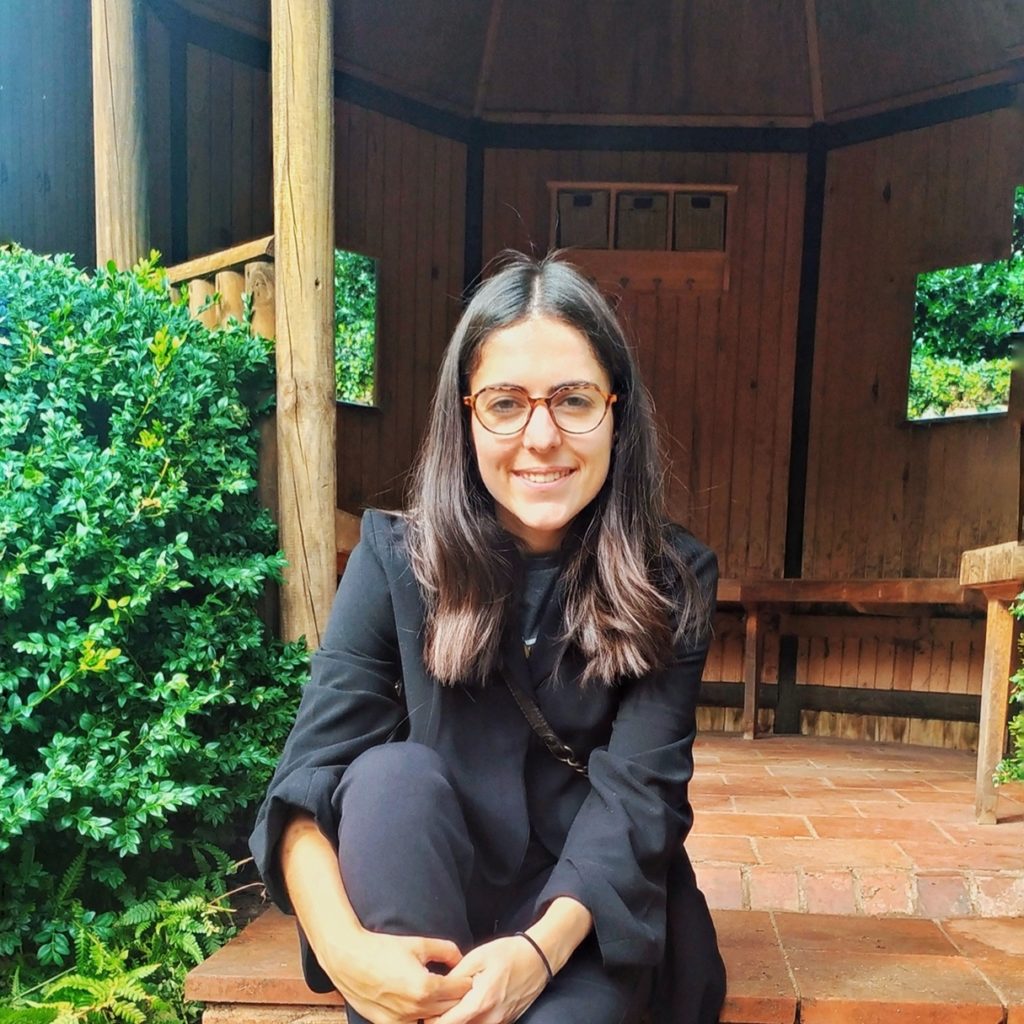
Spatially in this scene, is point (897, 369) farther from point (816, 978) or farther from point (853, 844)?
point (816, 978)

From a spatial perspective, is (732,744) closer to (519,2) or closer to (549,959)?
(549,959)

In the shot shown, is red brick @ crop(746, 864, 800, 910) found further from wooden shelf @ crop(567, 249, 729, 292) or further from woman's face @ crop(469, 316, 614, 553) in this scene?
wooden shelf @ crop(567, 249, 729, 292)

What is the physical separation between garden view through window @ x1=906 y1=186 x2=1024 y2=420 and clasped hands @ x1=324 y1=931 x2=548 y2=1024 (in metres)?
4.76

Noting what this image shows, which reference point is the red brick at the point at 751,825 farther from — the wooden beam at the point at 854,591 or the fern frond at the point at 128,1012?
the wooden beam at the point at 854,591

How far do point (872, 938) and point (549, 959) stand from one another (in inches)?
46.2

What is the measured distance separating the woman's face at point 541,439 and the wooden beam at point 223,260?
1.24m

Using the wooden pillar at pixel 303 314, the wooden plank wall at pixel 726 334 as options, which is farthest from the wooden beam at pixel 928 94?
the wooden pillar at pixel 303 314

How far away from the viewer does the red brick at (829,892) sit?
6.82ft

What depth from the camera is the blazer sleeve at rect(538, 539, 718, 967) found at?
114cm

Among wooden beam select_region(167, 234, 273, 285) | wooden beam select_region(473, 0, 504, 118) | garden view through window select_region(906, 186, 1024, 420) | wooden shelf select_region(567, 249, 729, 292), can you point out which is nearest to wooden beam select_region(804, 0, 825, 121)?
wooden shelf select_region(567, 249, 729, 292)

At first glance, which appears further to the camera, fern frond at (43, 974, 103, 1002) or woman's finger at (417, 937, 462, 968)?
fern frond at (43, 974, 103, 1002)

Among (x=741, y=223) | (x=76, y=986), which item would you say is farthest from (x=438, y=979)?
(x=741, y=223)

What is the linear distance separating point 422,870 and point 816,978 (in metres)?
1.04

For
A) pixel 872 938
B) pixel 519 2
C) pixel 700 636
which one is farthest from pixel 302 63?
pixel 519 2
